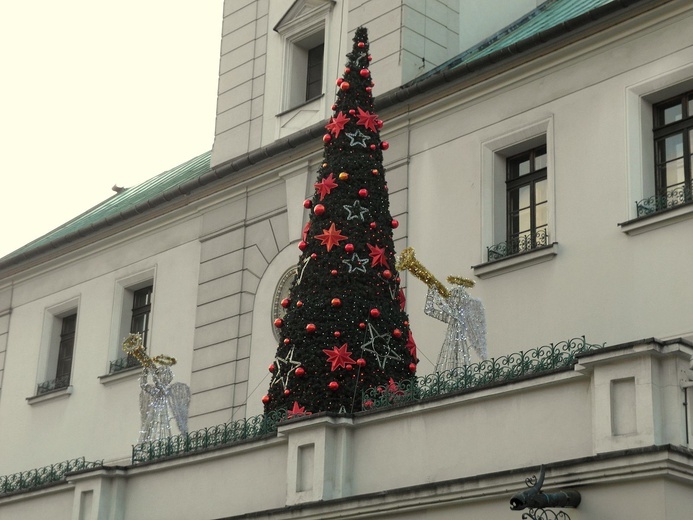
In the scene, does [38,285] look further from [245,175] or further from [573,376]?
[573,376]

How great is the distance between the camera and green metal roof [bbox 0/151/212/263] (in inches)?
1127

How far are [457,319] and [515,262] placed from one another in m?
2.45

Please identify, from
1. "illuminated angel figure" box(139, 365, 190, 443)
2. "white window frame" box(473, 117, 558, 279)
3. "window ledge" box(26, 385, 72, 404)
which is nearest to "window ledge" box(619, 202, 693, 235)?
"white window frame" box(473, 117, 558, 279)

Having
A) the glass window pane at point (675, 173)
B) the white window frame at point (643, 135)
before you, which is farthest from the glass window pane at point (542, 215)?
the glass window pane at point (675, 173)

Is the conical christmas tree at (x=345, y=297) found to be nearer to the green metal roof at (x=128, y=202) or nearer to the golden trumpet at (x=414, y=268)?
the golden trumpet at (x=414, y=268)

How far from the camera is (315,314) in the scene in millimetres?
17359

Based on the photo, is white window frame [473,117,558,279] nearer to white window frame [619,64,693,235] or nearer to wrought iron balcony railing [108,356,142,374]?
white window frame [619,64,693,235]

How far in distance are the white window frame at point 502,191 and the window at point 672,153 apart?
159cm

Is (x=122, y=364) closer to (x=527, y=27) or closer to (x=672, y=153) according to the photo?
(x=527, y=27)

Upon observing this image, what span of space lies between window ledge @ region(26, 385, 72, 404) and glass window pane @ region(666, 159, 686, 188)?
13639 mm

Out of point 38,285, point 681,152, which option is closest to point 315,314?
point 681,152

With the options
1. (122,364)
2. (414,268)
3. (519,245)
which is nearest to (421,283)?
(519,245)

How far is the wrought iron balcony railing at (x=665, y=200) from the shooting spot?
1880 centimetres

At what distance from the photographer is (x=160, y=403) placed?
22.4 meters
